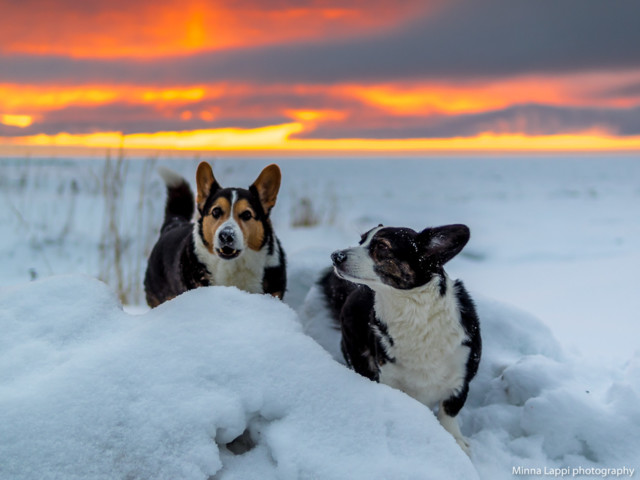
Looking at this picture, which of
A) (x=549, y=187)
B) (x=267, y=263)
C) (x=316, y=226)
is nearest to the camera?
(x=267, y=263)

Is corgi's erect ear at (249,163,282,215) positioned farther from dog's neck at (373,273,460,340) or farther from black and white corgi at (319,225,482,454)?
dog's neck at (373,273,460,340)

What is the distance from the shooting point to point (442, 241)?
8.68 feet

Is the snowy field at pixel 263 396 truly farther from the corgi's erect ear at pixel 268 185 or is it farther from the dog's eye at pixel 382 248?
the corgi's erect ear at pixel 268 185

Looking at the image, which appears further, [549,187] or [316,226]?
[549,187]

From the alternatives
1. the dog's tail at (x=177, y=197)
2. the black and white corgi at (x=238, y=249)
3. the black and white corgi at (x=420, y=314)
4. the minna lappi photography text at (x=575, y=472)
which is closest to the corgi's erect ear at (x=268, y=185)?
the black and white corgi at (x=238, y=249)

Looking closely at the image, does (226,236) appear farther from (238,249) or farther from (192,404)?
(192,404)

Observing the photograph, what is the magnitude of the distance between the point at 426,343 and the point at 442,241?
0.54 meters

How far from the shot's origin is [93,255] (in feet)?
22.2

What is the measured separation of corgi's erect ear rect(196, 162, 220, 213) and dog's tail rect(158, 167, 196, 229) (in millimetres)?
1037

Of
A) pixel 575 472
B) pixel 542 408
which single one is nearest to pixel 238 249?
pixel 542 408

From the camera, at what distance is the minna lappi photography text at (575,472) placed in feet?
8.31

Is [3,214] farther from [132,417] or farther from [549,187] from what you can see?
[549,187]

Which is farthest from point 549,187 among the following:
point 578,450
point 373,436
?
point 373,436

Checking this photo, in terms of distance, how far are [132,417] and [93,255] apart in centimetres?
553
